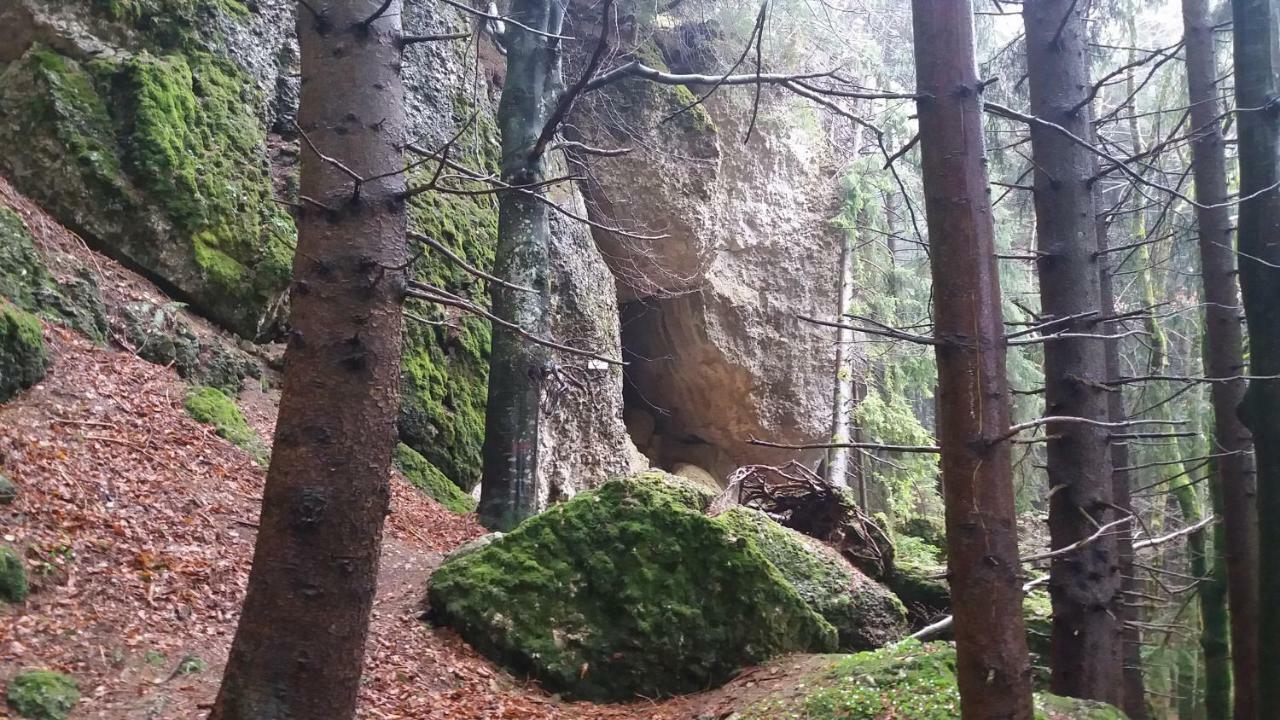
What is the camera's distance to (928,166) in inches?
109

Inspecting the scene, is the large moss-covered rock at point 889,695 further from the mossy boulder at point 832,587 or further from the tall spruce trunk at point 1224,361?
the tall spruce trunk at point 1224,361

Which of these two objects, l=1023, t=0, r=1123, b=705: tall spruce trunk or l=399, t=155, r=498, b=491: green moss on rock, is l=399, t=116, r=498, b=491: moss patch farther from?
l=1023, t=0, r=1123, b=705: tall spruce trunk

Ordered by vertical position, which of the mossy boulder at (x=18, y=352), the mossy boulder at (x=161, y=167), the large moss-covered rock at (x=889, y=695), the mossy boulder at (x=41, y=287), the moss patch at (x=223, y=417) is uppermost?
the mossy boulder at (x=161, y=167)

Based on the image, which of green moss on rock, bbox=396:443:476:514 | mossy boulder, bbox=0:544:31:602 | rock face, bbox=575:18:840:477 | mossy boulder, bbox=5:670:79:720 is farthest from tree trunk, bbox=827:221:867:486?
mossy boulder, bbox=5:670:79:720

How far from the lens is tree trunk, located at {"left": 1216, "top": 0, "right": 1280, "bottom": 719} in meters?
3.67

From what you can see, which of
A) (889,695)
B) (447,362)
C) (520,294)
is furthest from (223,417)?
(889,695)

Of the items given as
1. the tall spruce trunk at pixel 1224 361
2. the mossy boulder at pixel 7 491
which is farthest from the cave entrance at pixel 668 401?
the mossy boulder at pixel 7 491

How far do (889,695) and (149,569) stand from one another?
408cm

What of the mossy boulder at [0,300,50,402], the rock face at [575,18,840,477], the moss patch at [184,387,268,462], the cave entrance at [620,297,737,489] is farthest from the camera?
the cave entrance at [620,297,737,489]

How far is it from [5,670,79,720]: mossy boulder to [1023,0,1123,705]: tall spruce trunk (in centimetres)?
483

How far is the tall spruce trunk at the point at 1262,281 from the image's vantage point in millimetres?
3666

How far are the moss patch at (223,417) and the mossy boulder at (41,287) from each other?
0.84m

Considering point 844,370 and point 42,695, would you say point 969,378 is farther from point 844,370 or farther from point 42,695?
point 844,370

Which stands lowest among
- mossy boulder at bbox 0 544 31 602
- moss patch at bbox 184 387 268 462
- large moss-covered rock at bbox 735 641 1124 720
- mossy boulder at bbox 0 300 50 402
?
large moss-covered rock at bbox 735 641 1124 720
